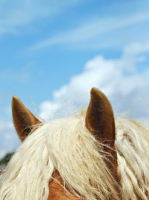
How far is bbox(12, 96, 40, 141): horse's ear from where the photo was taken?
3939 millimetres

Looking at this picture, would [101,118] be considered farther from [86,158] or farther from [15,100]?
[15,100]

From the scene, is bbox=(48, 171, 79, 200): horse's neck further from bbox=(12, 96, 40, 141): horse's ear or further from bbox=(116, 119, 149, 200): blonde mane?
bbox=(12, 96, 40, 141): horse's ear

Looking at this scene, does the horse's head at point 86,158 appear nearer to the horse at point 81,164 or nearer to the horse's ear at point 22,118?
the horse at point 81,164

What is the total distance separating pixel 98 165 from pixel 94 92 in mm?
545

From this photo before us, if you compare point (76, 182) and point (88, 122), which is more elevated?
point (88, 122)

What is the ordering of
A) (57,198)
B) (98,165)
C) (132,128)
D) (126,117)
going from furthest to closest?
1. (126,117)
2. (132,128)
3. (98,165)
4. (57,198)

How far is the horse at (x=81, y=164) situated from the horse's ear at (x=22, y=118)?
0.39 metres

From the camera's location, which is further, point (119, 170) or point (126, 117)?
point (126, 117)

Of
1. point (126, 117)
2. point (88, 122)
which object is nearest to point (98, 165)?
point (88, 122)

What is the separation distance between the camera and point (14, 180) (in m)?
3.18

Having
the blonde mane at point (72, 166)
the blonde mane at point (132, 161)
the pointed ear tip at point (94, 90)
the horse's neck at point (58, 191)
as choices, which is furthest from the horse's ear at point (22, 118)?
the pointed ear tip at point (94, 90)

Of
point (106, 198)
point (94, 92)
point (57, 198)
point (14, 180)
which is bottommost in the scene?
point (106, 198)

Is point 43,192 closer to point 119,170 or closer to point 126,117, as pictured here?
point 119,170

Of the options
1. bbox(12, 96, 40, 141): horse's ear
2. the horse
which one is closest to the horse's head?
the horse
